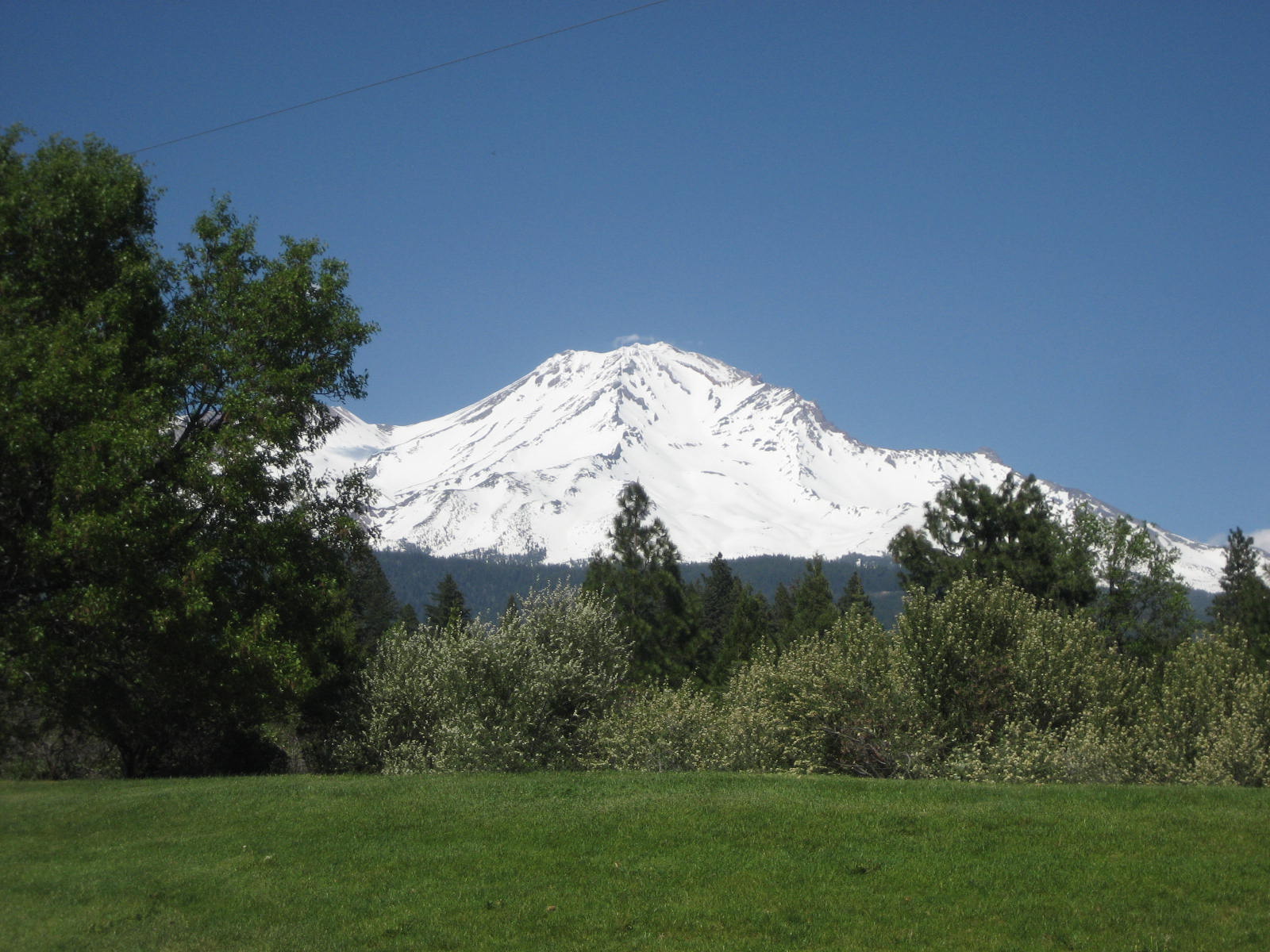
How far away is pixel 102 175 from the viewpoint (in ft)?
65.6

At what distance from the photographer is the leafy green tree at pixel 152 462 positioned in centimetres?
1708

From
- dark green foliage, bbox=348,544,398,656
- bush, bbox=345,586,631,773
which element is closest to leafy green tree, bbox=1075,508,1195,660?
bush, bbox=345,586,631,773

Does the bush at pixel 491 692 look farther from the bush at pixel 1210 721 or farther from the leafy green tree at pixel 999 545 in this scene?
the leafy green tree at pixel 999 545

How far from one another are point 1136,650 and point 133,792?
39754 mm

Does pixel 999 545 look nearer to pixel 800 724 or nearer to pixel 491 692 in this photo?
pixel 800 724

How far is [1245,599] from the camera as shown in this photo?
46.2 m

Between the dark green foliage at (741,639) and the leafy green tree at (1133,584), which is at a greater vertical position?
the leafy green tree at (1133,584)

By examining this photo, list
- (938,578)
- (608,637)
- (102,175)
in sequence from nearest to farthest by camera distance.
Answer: (102,175) < (608,637) < (938,578)

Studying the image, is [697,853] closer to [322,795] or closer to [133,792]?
[322,795]

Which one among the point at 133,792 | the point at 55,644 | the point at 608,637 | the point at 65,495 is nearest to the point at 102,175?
the point at 65,495

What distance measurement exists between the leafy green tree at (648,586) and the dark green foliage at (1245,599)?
74.0 ft

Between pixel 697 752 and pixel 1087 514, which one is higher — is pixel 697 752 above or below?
below

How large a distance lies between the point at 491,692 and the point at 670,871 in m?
13.6

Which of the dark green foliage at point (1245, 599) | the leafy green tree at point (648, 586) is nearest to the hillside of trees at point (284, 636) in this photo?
the dark green foliage at point (1245, 599)
